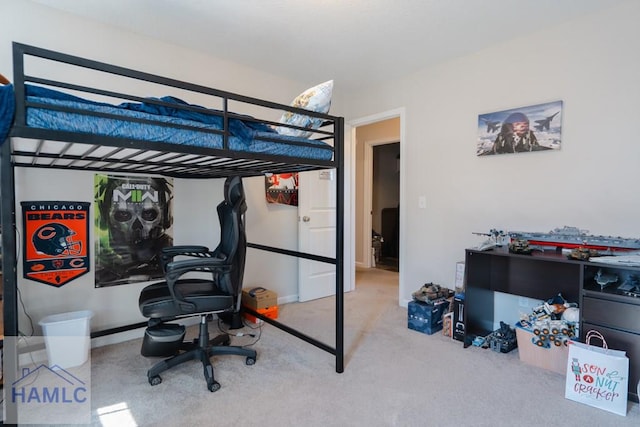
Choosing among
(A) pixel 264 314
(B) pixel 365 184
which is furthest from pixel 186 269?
(B) pixel 365 184

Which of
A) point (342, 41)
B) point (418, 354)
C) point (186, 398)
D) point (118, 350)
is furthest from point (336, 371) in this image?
point (342, 41)

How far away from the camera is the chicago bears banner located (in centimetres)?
226

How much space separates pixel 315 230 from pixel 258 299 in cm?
112

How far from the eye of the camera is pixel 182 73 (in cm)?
288

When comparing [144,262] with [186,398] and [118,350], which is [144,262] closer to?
[118,350]

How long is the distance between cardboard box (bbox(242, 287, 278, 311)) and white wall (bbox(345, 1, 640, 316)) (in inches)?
56.5

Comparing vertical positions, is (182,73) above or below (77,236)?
above

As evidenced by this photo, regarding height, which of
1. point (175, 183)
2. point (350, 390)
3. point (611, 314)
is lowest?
point (350, 390)

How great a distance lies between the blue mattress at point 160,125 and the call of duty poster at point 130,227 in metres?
1.36

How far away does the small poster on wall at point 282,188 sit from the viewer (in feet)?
11.4

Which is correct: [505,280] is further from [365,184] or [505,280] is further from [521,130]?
[365,184]

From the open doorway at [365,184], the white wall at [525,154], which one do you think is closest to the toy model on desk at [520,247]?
the white wall at [525,154]

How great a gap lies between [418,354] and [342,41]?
253cm

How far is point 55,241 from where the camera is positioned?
2.35 metres
